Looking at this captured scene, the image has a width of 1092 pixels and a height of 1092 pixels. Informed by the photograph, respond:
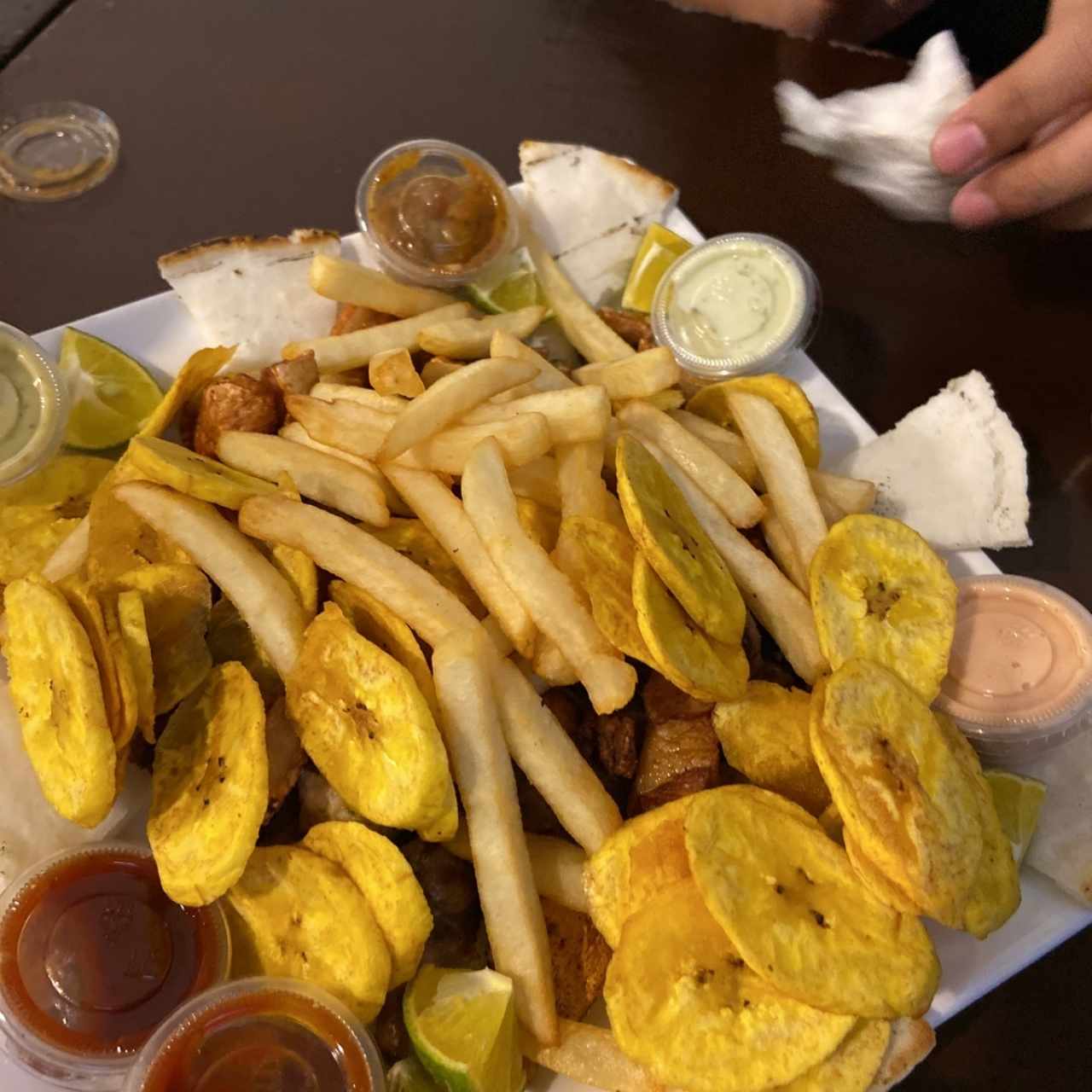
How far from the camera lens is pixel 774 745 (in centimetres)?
189

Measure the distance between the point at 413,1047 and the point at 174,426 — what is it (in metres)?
1.50

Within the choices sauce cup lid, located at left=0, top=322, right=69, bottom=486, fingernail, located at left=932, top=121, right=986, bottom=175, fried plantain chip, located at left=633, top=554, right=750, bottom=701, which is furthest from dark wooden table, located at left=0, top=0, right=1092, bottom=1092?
fried plantain chip, located at left=633, top=554, right=750, bottom=701

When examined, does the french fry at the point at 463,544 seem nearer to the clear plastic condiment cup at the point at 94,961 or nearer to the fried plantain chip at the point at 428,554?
the fried plantain chip at the point at 428,554

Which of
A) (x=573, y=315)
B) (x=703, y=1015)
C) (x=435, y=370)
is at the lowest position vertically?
(x=703, y=1015)

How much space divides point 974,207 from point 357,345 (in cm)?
177

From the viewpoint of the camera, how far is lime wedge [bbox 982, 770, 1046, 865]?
6.45ft

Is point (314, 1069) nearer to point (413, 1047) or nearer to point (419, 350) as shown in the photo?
point (413, 1047)

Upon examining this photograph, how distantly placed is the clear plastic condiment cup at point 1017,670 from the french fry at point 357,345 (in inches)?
53.5

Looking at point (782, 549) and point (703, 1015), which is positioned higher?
point (782, 549)

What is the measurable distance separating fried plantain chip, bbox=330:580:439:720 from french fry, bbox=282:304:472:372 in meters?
0.63

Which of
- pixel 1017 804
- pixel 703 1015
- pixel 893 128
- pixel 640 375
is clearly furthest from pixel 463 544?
pixel 893 128

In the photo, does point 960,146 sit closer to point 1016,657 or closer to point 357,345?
point 1016,657

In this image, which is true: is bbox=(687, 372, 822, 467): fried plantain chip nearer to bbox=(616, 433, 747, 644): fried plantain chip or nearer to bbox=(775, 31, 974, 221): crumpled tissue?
bbox=(616, 433, 747, 644): fried plantain chip

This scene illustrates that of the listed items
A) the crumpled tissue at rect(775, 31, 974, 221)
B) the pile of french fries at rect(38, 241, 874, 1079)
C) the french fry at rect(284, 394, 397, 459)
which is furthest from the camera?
the crumpled tissue at rect(775, 31, 974, 221)
